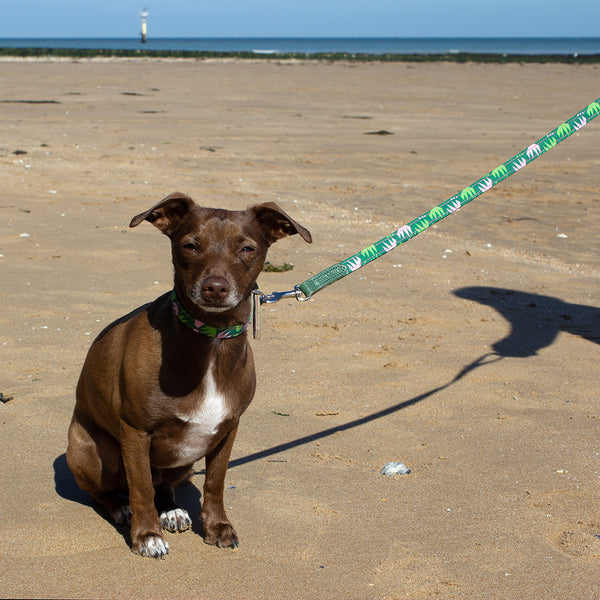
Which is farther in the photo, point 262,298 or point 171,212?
point 262,298

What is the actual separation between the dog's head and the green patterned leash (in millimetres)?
242

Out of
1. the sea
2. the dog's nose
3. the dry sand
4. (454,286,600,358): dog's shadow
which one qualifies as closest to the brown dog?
the dog's nose

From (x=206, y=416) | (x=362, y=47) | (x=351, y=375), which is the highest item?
(x=206, y=416)

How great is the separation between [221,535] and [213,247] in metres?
1.30

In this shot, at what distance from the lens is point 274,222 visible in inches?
139

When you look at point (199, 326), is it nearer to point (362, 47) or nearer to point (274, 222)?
point (274, 222)

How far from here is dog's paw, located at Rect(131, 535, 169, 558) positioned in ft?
11.2

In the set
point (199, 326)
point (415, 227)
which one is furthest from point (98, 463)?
point (415, 227)

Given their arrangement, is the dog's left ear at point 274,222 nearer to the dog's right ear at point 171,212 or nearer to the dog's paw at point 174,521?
the dog's right ear at point 171,212

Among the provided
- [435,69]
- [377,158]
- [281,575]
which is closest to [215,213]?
[281,575]

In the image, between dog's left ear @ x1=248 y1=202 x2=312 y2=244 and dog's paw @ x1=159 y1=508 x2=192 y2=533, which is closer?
dog's left ear @ x1=248 y1=202 x2=312 y2=244

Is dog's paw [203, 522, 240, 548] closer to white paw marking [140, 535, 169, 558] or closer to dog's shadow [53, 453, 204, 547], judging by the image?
dog's shadow [53, 453, 204, 547]

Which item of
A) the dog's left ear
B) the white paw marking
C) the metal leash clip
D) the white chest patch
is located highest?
the dog's left ear

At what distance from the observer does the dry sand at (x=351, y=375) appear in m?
3.47
